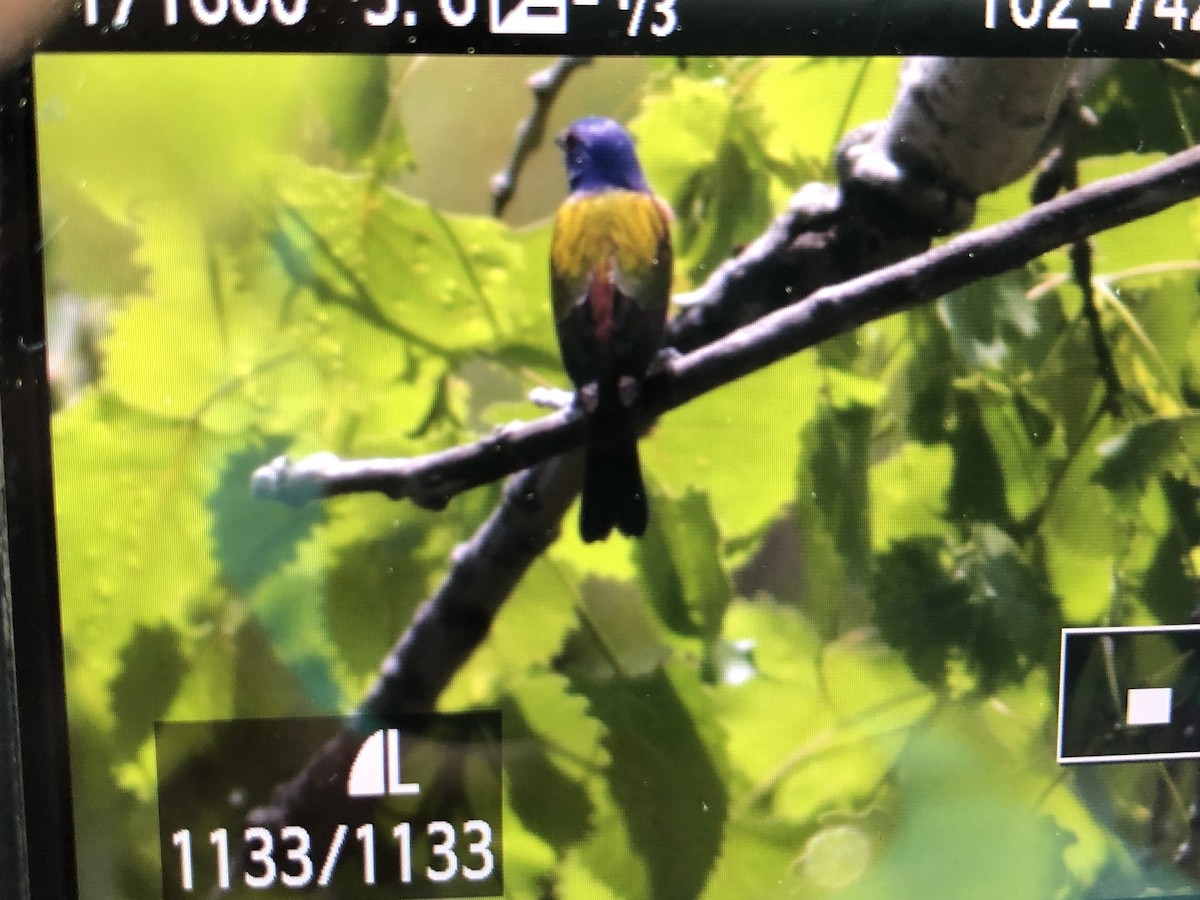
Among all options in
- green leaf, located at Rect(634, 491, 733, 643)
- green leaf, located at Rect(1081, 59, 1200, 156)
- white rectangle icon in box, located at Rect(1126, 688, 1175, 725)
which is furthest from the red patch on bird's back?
white rectangle icon in box, located at Rect(1126, 688, 1175, 725)

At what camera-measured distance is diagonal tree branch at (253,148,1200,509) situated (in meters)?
0.55

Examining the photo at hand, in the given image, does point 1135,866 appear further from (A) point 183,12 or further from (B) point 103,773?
(A) point 183,12

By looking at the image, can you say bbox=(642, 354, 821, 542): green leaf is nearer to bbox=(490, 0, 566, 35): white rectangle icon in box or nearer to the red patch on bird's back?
the red patch on bird's back

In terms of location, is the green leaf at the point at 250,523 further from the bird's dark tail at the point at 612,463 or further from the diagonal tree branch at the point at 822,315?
the bird's dark tail at the point at 612,463

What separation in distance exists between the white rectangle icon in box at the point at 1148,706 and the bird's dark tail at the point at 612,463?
32cm

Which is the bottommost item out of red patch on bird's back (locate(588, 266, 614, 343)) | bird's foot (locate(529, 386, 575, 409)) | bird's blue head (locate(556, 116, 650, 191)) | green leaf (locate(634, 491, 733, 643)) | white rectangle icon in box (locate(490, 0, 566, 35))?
green leaf (locate(634, 491, 733, 643))

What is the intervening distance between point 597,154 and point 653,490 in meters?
0.19

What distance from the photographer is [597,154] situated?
53cm

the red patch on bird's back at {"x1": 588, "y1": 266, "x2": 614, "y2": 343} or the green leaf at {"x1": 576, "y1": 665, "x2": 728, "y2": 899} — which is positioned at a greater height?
the red patch on bird's back at {"x1": 588, "y1": 266, "x2": 614, "y2": 343}

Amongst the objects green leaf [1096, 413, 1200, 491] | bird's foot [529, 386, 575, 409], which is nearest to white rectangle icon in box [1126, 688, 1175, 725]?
green leaf [1096, 413, 1200, 491]

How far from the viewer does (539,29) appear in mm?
515

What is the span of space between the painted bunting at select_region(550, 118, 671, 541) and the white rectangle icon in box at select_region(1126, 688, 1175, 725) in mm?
312

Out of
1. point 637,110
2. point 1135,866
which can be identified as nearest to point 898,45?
point 637,110

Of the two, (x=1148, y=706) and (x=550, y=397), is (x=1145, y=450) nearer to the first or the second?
(x=1148, y=706)
